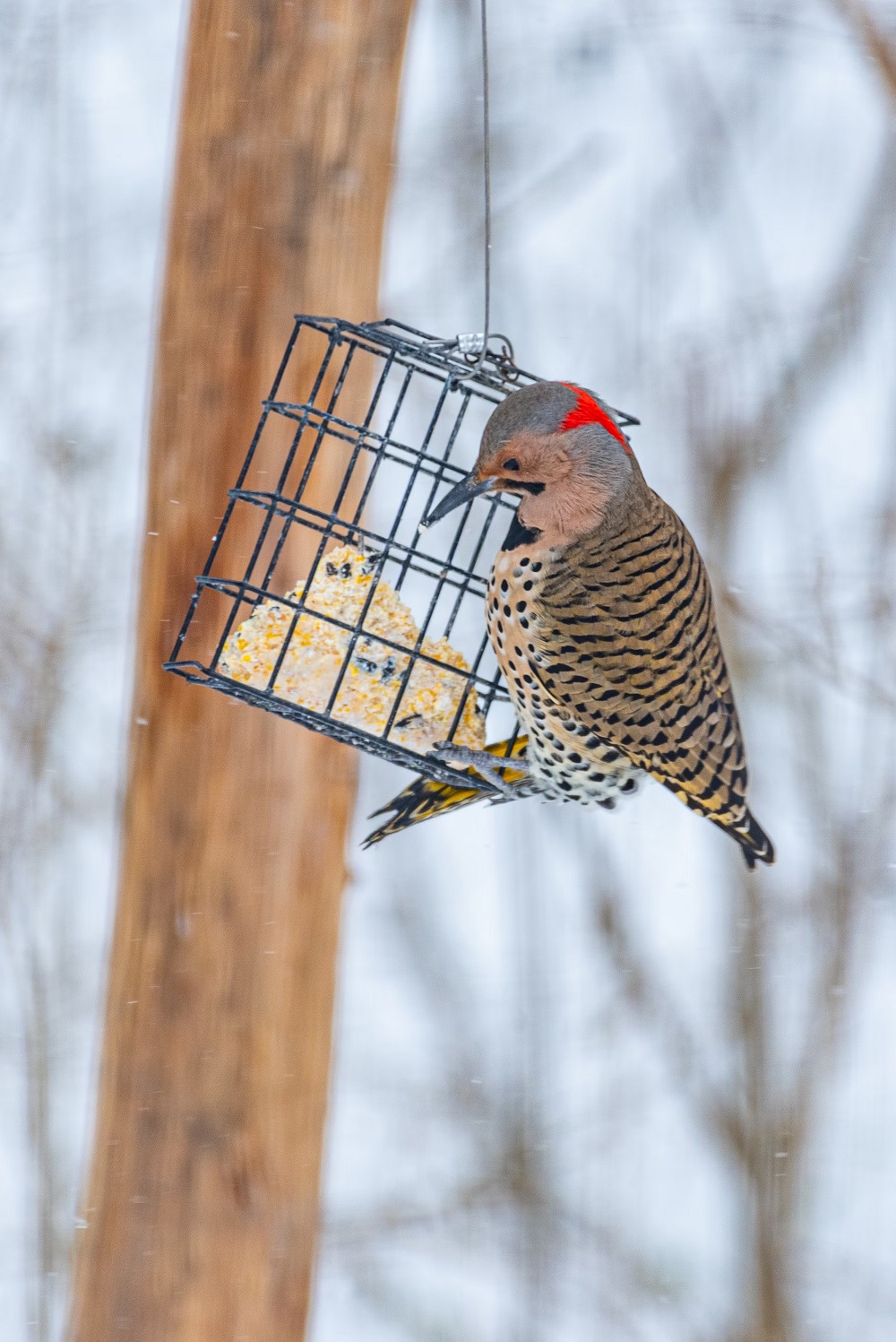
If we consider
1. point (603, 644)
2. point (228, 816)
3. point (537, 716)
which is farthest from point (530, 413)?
point (228, 816)

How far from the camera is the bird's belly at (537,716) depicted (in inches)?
94.2

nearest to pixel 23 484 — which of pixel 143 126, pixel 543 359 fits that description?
pixel 143 126

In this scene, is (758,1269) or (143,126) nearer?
(758,1269)

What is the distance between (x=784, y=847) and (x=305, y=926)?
2.27 meters

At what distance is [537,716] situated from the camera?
97.8 inches

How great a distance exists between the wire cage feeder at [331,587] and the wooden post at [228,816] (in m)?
0.08

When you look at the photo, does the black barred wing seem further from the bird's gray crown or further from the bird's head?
the bird's gray crown

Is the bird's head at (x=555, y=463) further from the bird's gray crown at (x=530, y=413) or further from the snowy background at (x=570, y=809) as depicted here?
the snowy background at (x=570, y=809)

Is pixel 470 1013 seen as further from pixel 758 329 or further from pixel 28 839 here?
pixel 758 329

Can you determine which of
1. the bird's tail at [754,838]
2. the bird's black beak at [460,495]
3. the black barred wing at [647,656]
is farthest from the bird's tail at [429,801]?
the bird's black beak at [460,495]

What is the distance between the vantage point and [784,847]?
4.41 m

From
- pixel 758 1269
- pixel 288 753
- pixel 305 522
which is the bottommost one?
pixel 758 1269

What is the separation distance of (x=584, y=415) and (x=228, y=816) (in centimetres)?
102

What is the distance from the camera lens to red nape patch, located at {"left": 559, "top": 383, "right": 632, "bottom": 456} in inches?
84.4
